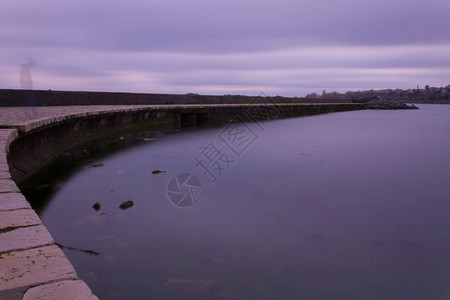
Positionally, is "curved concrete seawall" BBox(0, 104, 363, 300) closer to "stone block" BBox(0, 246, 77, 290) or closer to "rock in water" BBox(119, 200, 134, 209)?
"stone block" BBox(0, 246, 77, 290)

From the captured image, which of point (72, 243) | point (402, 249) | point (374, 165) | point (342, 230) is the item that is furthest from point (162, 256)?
point (374, 165)

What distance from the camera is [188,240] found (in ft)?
14.5

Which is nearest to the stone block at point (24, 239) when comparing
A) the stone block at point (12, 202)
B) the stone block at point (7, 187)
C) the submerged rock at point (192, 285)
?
the stone block at point (12, 202)

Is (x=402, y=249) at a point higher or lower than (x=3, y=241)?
lower

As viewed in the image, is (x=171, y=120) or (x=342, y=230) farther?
(x=171, y=120)

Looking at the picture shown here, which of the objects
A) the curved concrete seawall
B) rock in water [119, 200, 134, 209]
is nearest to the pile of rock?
the curved concrete seawall

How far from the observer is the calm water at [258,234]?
3.48 metres

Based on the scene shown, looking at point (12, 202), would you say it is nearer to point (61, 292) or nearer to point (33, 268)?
point (33, 268)

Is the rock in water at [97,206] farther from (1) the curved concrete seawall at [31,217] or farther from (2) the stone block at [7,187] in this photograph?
(2) the stone block at [7,187]

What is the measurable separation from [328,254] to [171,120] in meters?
17.4

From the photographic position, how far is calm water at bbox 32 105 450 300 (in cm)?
348

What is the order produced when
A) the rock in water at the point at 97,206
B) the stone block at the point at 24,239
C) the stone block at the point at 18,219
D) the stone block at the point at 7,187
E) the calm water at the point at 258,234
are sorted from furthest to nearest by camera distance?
the rock in water at the point at 97,206
the calm water at the point at 258,234
the stone block at the point at 7,187
the stone block at the point at 18,219
the stone block at the point at 24,239

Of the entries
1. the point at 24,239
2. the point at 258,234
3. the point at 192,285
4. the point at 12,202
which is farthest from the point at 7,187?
the point at 258,234

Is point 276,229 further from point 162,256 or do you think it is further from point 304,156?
point 304,156
